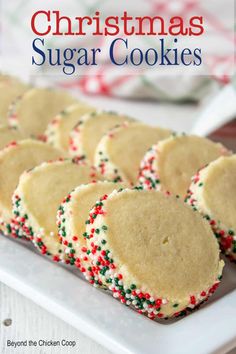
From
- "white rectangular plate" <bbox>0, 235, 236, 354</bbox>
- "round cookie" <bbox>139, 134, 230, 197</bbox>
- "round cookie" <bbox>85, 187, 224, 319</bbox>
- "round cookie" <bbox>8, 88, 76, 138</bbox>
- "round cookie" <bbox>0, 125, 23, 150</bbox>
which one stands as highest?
"round cookie" <bbox>8, 88, 76, 138</bbox>

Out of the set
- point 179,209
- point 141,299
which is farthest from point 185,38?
point 141,299

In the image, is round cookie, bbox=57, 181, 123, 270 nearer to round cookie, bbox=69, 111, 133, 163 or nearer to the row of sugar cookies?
the row of sugar cookies

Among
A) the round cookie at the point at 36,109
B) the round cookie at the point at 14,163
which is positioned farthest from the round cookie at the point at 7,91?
the round cookie at the point at 14,163

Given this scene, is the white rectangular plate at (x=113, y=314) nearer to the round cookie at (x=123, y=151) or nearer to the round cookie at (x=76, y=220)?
the round cookie at (x=76, y=220)

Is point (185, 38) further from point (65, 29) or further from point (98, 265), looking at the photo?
point (98, 265)

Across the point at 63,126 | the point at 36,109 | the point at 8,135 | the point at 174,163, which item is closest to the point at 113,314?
the point at 174,163

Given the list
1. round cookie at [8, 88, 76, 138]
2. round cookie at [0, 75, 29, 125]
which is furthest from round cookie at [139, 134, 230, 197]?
round cookie at [0, 75, 29, 125]

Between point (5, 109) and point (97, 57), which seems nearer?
point (5, 109)
